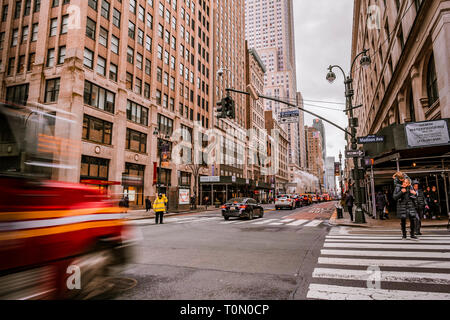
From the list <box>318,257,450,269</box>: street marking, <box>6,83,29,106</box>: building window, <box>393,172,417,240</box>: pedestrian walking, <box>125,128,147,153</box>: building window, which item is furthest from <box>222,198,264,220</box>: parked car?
<box>6,83,29,106</box>: building window

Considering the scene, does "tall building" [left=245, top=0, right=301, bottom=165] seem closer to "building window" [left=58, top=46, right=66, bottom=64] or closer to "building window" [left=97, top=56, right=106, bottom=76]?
"building window" [left=97, top=56, right=106, bottom=76]

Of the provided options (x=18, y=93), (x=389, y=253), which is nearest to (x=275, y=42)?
(x=18, y=93)

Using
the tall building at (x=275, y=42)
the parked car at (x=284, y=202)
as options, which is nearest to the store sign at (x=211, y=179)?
the parked car at (x=284, y=202)

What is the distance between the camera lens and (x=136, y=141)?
32625 millimetres

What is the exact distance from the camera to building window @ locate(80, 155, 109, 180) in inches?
993

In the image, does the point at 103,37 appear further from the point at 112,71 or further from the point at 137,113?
the point at 137,113

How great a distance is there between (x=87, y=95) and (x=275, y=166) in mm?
Result: 82018

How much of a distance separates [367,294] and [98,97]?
29.2 metres

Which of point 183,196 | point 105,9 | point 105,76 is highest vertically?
point 105,9

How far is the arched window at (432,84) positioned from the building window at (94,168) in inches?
1073

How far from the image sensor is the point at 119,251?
4.60 metres

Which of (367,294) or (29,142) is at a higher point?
(29,142)

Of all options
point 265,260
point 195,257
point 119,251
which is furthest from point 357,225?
point 119,251

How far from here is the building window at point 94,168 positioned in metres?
25.2
